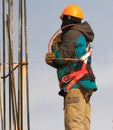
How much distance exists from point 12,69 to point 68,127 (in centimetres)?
148

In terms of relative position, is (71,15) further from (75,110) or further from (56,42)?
(75,110)

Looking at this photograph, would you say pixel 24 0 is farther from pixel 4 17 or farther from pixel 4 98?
pixel 4 98

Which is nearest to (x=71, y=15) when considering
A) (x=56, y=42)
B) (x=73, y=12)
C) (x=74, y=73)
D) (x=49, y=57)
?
(x=73, y=12)

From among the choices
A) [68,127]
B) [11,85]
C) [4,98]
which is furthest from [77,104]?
[4,98]

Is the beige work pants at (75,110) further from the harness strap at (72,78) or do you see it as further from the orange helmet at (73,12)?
the orange helmet at (73,12)

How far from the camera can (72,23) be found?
6.57 metres

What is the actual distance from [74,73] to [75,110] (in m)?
0.55

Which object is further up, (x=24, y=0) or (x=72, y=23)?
(x=24, y=0)

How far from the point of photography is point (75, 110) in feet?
20.1

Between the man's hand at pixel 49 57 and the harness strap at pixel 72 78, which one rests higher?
the man's hand at pixel 49 57

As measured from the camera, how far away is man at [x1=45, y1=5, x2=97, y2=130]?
6.14 meters

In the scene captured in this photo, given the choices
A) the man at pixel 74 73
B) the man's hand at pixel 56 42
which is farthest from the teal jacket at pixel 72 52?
the man's hand at pixel 56 42

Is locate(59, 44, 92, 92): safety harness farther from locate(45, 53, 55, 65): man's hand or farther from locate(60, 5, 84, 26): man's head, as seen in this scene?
locate(60, 5, 84, 26): man's head

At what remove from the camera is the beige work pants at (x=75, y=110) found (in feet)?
19.9
